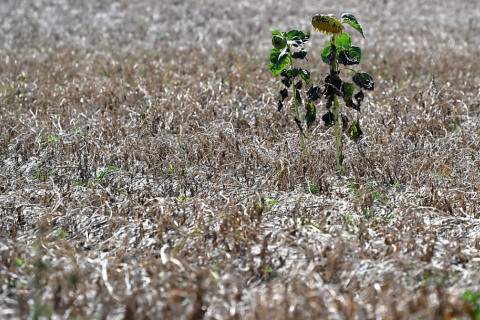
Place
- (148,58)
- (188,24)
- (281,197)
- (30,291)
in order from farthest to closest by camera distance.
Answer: (188,24) < (148,58) < (281,197) < (30,291)

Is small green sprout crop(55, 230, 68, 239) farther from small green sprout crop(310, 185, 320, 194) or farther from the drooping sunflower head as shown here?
the drooping sunflower head

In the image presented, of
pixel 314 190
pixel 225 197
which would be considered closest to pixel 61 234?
pixel 225 197

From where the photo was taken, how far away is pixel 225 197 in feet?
12.5

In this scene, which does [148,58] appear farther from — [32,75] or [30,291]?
[30,291]

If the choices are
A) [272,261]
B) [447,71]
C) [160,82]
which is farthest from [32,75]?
[447,71]

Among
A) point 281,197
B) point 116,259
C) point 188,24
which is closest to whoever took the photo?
point 116,259

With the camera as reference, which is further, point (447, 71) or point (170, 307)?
point (447, 71)

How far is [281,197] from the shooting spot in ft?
12.8

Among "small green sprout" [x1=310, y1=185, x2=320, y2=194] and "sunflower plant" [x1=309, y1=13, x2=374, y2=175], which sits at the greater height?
"sunflower plant" [x1=309, y1=13, x2=374, y2=175]

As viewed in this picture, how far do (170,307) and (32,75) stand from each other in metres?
6.02

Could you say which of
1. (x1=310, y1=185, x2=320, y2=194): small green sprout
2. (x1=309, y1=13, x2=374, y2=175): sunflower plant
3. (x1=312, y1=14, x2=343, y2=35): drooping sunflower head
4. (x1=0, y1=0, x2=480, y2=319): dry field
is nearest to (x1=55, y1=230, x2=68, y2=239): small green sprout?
(x1=0, y1=0, x2=480, y2=319): dry field

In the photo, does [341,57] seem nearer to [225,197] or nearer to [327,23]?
[327,23]

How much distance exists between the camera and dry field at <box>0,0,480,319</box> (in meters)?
2.67

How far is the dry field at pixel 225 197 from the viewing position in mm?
2670
